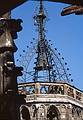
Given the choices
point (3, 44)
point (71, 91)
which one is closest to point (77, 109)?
point (71, 91)

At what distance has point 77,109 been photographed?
29047mm

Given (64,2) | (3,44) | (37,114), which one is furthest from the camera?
(37,114)

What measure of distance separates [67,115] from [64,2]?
23.2 meters

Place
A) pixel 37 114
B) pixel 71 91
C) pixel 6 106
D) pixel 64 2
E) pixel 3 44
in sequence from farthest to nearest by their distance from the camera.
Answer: pixel 71 91 → pixel 37 114 → pixel 3 44 → pixel 6 106 → pixel 64 2

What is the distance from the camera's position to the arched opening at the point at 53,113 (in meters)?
27.2

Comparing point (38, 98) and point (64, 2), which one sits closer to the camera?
point (64, 2)

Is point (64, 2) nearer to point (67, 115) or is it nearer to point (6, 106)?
point (6, 106)

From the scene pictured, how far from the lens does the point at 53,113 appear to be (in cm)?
2733

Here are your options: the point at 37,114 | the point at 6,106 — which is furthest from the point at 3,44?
the point at 37,114

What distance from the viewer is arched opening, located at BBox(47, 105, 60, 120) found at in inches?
1070

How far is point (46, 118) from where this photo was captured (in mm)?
26875

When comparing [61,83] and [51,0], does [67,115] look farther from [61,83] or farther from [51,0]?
[51,0]

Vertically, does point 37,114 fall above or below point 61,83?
below

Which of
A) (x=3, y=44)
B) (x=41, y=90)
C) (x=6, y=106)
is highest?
(x=41, y=90)
